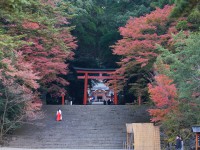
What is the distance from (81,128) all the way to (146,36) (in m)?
6.45

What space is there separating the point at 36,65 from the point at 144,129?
346 inches

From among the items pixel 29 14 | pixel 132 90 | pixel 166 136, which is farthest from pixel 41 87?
pixel 29 14

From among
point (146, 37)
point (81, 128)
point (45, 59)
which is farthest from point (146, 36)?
point (81, 128)

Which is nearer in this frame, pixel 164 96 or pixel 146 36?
pixel 164 96

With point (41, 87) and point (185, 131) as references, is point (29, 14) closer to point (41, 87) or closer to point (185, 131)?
point (185, 131)

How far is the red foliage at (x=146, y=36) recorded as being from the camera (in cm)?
2528

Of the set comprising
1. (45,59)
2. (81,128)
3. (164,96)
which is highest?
(45,59)

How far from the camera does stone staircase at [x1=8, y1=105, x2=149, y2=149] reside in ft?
75.7

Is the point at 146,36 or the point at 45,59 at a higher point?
the point at 146,36

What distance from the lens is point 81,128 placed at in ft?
84.3

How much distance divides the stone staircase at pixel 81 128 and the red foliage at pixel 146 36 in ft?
12.3

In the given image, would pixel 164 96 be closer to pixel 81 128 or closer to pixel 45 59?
pixel 81 128

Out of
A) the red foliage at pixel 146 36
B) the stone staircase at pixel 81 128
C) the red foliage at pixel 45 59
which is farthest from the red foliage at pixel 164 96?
the red foliage at pixel 45 59

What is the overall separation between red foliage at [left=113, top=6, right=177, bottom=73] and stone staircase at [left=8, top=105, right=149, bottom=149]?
147 inches
